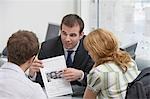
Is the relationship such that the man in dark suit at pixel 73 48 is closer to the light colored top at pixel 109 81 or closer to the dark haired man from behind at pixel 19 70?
the light colored top at pixel 109 81

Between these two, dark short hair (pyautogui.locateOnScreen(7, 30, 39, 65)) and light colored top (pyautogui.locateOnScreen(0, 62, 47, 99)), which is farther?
dark short hair (pyautogui.locateOnScreen(7, 30, 39, 65))

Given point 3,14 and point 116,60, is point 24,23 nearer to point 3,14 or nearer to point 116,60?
point 3,14

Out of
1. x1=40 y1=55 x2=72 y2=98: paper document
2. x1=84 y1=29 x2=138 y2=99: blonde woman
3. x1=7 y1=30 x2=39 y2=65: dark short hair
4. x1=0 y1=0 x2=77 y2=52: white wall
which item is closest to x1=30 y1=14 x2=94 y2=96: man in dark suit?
x1=40 y1=55 x2=72 y2=98: paper document

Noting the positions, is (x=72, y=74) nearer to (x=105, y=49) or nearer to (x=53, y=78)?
(x=53, y=78)

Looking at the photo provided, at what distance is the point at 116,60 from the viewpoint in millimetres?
1705

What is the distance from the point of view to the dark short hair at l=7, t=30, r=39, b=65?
1478mm

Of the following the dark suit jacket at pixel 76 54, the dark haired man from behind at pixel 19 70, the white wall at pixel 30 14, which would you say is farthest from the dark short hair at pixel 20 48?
the white wall at pixel 30 14

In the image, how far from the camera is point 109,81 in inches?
65.2

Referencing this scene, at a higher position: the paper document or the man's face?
the man's face

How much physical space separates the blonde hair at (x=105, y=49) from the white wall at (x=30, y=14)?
88.5 inches

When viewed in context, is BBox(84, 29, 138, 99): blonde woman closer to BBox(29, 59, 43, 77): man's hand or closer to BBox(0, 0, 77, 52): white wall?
BBox(29, 59, 43, 77): man's hand

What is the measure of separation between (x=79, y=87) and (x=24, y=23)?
2040mm

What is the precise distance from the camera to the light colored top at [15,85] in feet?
4.42

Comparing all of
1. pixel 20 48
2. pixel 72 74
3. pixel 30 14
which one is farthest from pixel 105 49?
pixel 30 14
